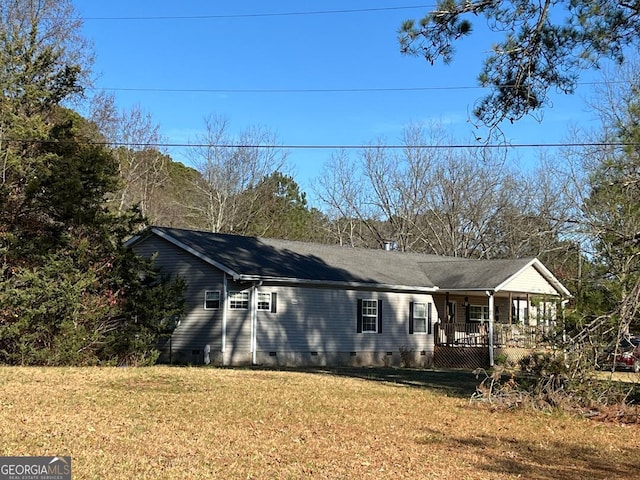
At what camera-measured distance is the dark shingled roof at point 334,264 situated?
23.2m

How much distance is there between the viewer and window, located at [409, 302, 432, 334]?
26.7 metres

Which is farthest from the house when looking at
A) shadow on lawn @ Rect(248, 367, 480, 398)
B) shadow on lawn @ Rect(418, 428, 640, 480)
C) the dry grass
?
shadow on lawn @ Rect(418, 428, 640, 480)

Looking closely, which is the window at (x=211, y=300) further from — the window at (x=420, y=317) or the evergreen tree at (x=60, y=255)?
the window at (x=420, y=317)

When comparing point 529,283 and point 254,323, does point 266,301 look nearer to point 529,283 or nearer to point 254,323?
point 254,323

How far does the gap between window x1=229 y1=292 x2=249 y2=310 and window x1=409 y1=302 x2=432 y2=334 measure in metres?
7.05

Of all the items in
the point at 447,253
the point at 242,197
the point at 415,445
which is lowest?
the point at 415,445

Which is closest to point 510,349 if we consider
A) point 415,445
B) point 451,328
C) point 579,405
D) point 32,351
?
point 451,328

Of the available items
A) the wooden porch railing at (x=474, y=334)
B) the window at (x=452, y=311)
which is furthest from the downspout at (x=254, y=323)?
the window at (x=452, y=311)

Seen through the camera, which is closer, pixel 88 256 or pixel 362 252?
pixel 88 256

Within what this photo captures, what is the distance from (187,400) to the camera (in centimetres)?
1213

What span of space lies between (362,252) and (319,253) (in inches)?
109

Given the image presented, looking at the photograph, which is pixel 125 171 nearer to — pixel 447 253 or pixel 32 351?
pixel 447 253

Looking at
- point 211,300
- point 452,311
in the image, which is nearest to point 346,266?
point 452,311

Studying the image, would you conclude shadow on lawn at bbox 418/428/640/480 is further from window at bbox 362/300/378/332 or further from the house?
window at bbox 362/300/378/332
